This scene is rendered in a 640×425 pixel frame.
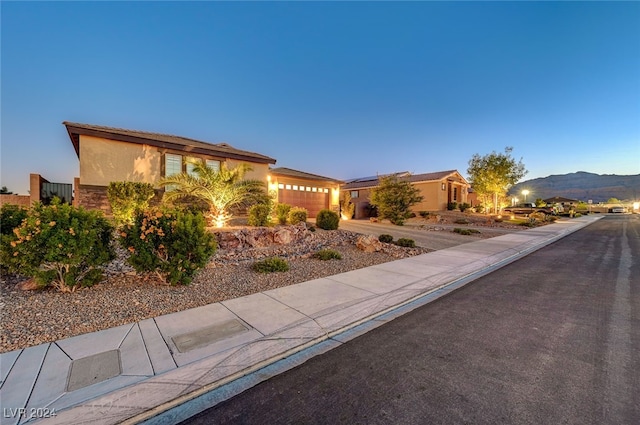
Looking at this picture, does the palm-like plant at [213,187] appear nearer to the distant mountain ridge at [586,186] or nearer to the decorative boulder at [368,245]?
the decorative boulder at [368,245]

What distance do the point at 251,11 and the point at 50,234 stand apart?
1443cm

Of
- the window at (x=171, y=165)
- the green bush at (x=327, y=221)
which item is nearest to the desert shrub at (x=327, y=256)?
the green bush at (x=327, y=221)

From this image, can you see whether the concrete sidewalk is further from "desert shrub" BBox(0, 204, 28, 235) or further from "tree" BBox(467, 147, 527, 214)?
"tree" BBox(467, 147, 527, 214)

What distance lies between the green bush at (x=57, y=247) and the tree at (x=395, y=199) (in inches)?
683

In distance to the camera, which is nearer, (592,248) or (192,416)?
(192,416)

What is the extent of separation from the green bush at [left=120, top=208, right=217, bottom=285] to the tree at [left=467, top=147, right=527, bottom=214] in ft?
107

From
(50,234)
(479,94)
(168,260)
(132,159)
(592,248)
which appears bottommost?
(592,248)

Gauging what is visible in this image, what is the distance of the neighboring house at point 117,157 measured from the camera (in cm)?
1238

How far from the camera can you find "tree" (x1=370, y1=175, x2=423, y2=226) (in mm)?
19422

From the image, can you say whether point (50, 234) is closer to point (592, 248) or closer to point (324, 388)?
point (324, 388)

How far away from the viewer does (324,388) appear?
2.66 meters

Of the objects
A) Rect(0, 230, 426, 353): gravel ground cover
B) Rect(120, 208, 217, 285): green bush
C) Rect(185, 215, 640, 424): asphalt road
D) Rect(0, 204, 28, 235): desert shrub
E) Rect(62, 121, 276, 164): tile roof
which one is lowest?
Rect(185, 215, 640, 424): asphalt road

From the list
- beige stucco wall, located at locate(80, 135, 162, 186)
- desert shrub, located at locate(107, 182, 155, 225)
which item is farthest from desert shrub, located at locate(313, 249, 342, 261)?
beige stucco wall, located at locate(80, 135, 162, 186)

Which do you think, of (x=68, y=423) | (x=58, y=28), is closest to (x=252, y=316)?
(x=68, y=423)
